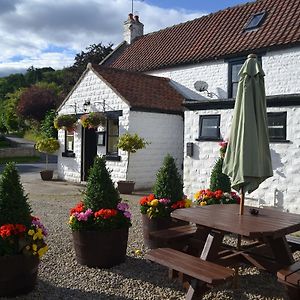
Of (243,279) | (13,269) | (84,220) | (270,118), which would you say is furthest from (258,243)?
(270,118)

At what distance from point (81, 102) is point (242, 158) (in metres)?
11.2

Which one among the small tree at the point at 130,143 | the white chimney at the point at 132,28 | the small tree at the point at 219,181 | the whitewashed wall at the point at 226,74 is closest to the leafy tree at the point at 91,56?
the white chimney at the point at 132,28

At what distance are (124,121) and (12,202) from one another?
8.84 m

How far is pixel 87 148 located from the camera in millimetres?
15109

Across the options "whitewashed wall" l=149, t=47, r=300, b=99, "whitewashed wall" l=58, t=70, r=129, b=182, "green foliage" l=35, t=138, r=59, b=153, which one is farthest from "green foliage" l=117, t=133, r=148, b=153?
"green foliage" l=35, t=138, r=59, b=153

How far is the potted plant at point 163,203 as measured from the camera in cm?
608

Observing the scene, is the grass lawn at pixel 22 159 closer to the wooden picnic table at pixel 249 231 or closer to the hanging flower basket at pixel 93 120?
the hanging flower basket at pixel 93 120

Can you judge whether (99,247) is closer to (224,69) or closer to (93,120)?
(93,120)

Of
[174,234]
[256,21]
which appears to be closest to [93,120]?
[256,21]

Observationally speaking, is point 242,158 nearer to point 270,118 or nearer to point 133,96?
point 270,118

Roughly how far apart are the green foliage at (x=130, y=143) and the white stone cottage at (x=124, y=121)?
0.60 metres

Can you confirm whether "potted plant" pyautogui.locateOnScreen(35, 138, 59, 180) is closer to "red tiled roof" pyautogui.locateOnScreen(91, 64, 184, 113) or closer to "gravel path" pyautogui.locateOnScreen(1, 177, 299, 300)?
"red tiled roof" pyautogui.locateOnScreen(91, 64, 184, 113)

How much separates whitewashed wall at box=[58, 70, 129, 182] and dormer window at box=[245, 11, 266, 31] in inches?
239

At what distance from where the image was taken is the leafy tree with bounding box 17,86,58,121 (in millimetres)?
36906
